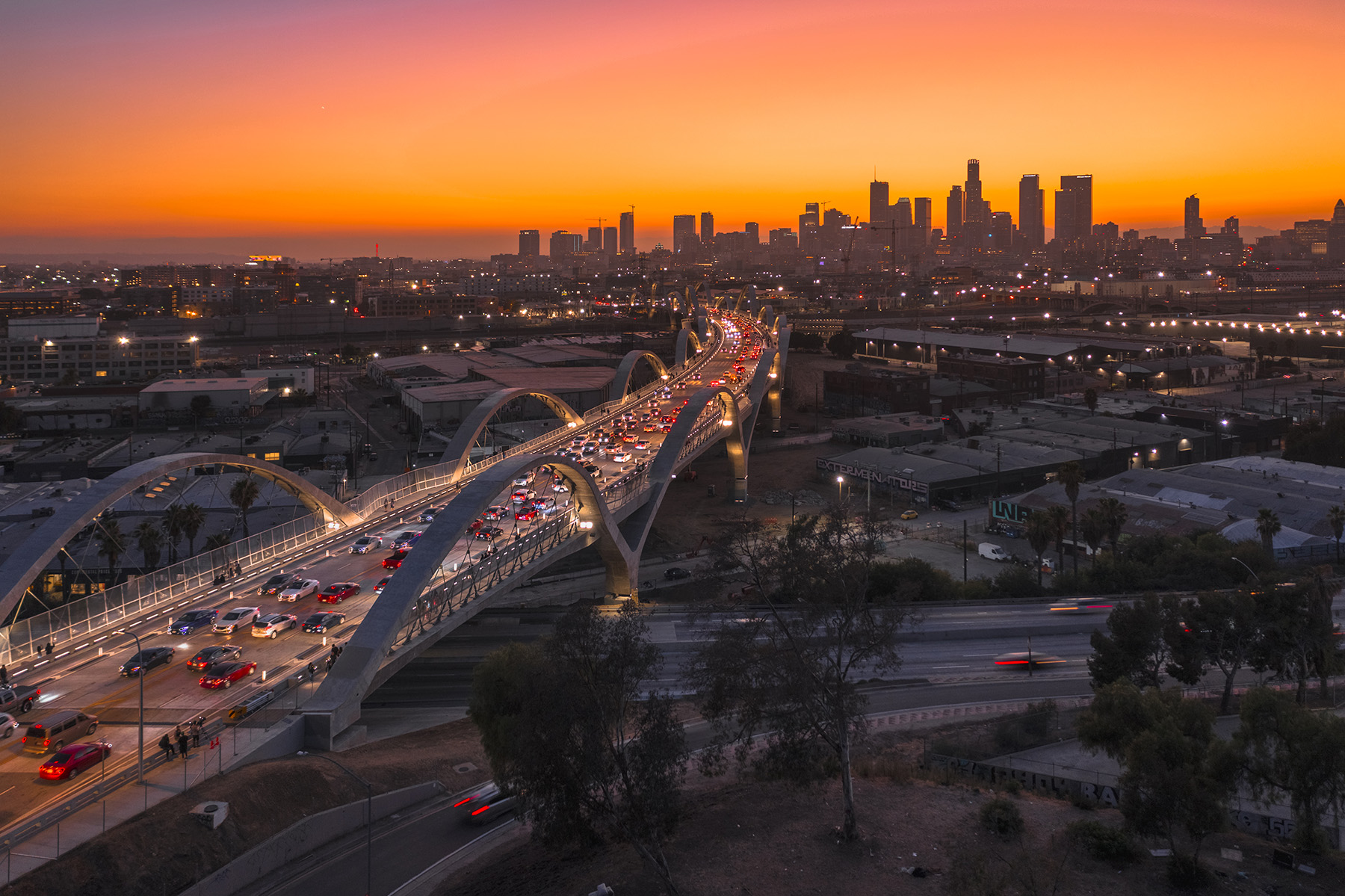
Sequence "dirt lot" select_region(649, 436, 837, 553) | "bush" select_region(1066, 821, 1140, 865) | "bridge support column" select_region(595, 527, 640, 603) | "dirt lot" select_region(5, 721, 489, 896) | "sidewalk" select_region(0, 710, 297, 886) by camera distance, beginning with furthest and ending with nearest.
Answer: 1. "dirt lot" select_region(649, 436, 837, 553)
2. "bridge support column" select_region(595, 527, 640, 603)
3. "bush" select_region(1066, 821, 1140, 865)
4. "sidewalk" select_region(0, 710, 297, 886)
5. "dirt lot" select_region(5, 721, 489, 896)

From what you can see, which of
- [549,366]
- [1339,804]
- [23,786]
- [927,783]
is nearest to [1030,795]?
[927,783]

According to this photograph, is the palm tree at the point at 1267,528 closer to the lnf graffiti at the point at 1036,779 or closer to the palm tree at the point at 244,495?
the lnf graffiti at the point at 1036,779

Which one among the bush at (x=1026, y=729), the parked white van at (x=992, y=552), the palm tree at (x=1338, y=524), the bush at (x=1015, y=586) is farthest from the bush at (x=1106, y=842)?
the palm tree at (x=1338, y=524)

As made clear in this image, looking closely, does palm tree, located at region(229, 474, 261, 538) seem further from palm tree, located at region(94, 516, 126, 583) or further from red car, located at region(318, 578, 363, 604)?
red car, located at region(318, 578, 363, 604)

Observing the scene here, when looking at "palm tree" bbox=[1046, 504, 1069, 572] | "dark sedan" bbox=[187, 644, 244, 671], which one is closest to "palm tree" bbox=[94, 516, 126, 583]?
"dark sedan" bbox=[187, 644, 244, 671]

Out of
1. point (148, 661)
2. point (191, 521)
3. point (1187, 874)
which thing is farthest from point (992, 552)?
point (148, 661)

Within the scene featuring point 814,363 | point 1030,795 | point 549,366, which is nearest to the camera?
point 1030,795

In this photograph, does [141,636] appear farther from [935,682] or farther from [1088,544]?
[1088,544]

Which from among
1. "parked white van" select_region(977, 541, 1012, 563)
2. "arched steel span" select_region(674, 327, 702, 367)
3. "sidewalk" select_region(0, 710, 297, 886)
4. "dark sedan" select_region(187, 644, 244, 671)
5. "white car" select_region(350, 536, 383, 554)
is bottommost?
"parked white van" select_region(977, 541, 1012, 563)
